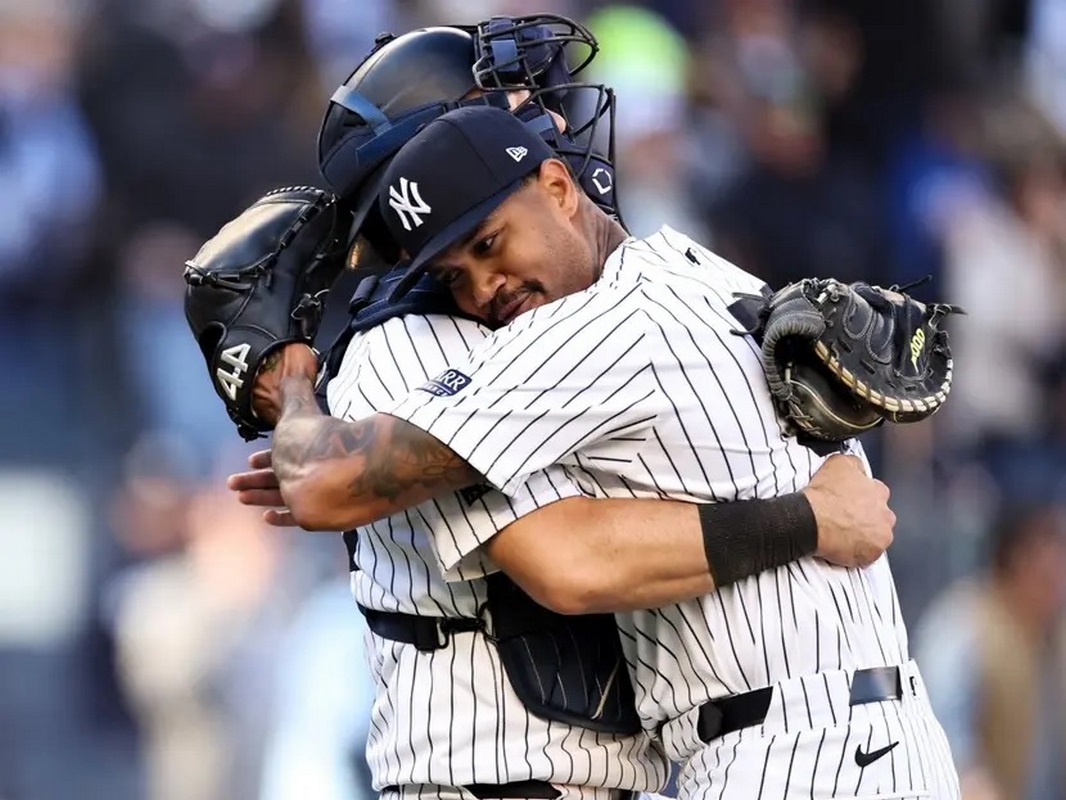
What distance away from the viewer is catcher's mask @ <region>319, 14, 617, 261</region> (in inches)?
128

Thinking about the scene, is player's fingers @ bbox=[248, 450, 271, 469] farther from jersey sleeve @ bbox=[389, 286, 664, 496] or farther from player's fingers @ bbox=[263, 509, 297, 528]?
jersey sleeve @ bbox=[389, 286, 664, 496]

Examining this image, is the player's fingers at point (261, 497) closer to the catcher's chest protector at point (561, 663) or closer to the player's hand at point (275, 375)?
the player's hand at point (275, 375)

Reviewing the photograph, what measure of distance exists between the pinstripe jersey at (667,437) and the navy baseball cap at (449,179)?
0.60 ft

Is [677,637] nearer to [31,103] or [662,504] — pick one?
[662,504]

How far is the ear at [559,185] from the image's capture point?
3092 mm

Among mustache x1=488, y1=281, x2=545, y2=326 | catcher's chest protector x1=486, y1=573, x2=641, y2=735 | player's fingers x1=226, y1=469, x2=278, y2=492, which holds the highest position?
mustache x1=488, y1=281, x2=545, y2=326

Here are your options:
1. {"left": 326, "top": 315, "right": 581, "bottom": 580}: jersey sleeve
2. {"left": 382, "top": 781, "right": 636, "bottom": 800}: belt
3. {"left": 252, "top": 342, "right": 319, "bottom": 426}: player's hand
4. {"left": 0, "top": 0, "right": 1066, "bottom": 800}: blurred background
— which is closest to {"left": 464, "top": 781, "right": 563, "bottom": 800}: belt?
{"left": 382, "top": 781, "right": 636, "bottom": 800}: belt

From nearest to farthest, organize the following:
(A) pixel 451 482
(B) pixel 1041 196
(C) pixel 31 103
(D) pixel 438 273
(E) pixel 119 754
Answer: (A) pixel 451 482
(D) pixel 438 273
(E) pixel 119 754
(C) pixel 31 103
(B) pixel 1041 196

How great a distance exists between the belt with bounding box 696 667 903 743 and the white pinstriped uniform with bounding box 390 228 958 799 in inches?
0.6

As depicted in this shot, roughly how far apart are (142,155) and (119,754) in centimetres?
228

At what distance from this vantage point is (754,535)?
2.90 metres

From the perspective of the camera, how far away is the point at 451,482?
112 inches

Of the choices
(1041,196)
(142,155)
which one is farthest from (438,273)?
(1041,196)

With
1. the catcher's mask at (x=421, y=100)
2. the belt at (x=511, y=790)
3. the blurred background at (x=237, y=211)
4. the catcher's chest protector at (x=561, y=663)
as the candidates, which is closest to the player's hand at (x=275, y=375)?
the catcher's mask at (x=421, y=100)
